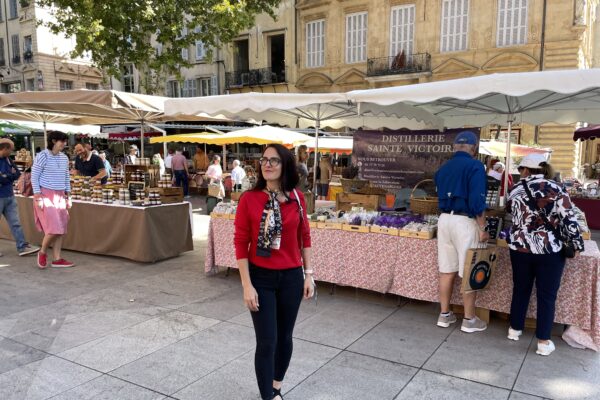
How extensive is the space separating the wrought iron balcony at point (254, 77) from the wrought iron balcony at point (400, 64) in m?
4.98

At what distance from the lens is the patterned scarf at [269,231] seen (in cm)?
245

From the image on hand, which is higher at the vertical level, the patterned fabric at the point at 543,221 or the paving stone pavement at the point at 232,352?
the patterned fabric at the point at 543,221

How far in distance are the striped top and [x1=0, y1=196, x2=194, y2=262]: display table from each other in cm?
76

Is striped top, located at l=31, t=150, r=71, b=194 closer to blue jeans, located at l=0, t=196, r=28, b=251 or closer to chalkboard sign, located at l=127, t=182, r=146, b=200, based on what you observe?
chalkboard sign, located at l=127, t=182, r=146, b=200

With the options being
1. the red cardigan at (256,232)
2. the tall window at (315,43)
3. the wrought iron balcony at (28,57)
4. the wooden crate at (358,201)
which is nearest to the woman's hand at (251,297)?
the red cardigan at (256,232)

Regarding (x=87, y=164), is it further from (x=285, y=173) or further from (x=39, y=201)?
(x=285, y=173)

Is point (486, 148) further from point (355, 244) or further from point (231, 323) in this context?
point (231, 323)

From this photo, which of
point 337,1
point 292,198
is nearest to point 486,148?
point 292,198

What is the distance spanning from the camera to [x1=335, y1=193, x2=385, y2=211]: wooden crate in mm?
5910

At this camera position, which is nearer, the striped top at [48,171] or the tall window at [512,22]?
the striped top at [48,171]

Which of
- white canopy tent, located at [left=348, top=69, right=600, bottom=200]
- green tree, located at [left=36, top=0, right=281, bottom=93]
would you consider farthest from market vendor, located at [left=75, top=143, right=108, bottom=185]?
green tree, located at [left=36, top=0, right=281, bottom=93]

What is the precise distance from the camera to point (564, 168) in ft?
55.8

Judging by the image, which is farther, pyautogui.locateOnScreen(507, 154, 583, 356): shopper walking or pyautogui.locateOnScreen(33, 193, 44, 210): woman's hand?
pyautogui.locateOnScreen(33, 193, 44, 210): woman's hand

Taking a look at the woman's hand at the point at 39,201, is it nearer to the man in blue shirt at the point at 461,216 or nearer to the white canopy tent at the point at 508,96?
the white canopy tent at the point at 508,96
